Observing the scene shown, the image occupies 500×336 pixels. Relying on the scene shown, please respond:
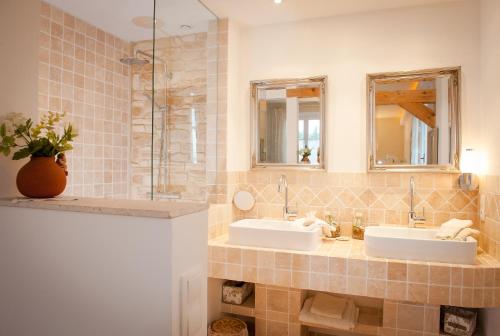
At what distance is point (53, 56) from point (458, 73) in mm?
3069

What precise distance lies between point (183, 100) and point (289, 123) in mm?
891

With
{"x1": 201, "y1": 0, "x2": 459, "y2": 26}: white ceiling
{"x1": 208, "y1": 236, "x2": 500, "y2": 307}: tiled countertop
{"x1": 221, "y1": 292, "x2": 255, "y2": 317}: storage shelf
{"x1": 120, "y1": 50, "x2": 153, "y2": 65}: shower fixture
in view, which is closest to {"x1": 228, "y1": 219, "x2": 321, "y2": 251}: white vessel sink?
{"x1": 208, "y1": 236, "x2": 500, "y2": 307}: tiled countertop

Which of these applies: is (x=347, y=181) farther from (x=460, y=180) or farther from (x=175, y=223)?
(x=175, y=223)

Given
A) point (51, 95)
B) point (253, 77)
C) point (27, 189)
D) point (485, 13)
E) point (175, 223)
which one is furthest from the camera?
point (253, 77)

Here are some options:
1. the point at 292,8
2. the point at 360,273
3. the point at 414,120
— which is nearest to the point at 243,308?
the point at 360,273

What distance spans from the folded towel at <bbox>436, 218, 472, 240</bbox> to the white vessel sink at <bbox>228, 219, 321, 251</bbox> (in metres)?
0.78

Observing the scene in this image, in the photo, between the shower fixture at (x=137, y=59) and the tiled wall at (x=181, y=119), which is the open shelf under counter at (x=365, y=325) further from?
the shower fixture at (x=137, y=59)

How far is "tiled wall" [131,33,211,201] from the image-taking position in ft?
7.91

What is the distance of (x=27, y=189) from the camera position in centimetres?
126

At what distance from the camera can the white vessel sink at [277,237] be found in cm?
220

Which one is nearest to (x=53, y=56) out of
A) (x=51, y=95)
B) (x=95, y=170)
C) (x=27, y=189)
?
(x=51, y=95)

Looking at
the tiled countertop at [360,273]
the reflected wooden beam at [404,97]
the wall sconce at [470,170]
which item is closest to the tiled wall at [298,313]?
the tiled countertop at [360,273]

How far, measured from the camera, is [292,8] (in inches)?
101

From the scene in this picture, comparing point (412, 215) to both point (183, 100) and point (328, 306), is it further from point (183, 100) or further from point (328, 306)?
point (183, 100)
